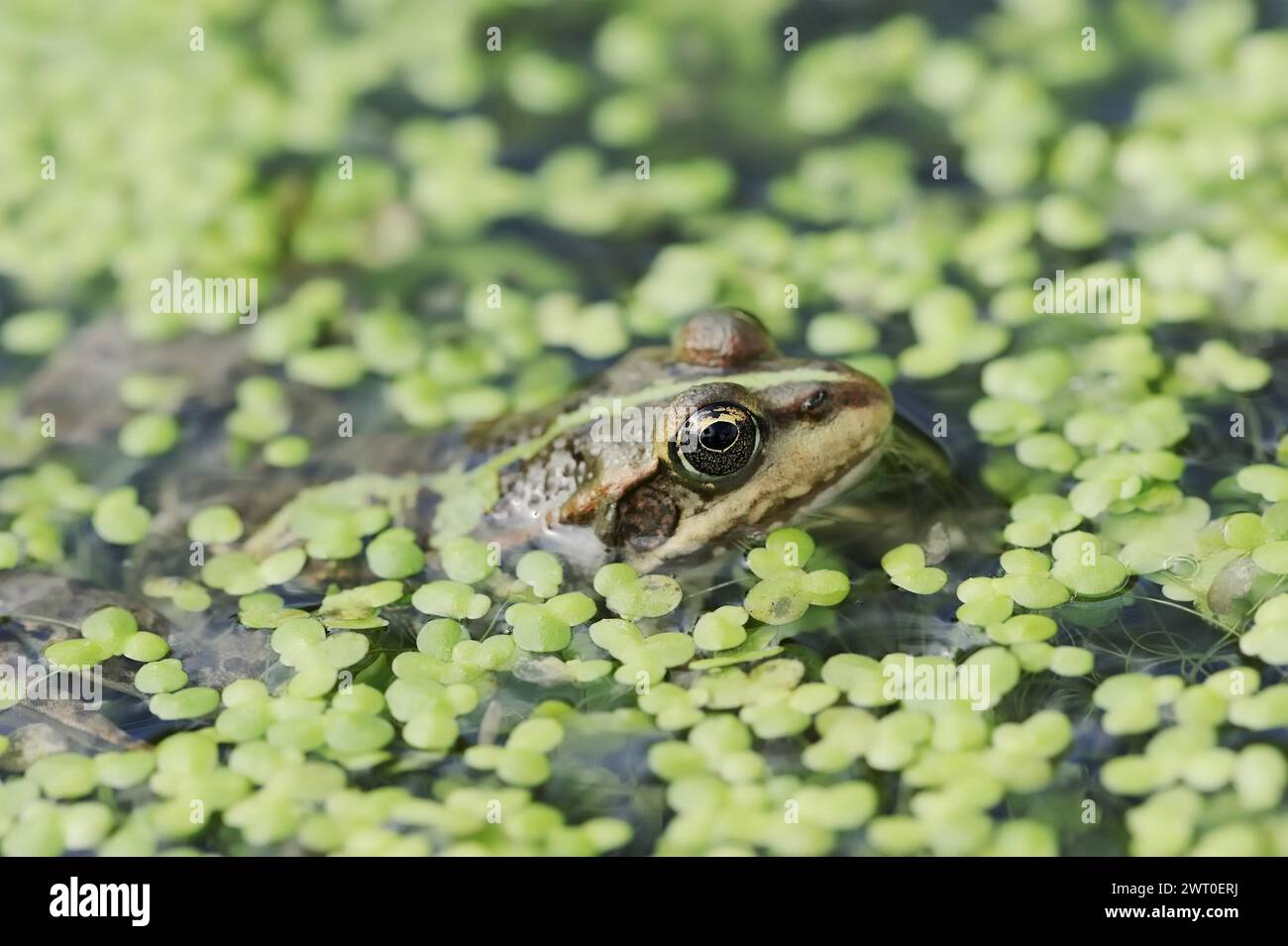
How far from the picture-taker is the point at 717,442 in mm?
4176

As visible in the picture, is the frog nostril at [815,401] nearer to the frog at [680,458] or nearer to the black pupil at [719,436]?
the frog at [680,458]

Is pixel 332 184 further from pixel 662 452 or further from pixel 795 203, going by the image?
pixel 662 452

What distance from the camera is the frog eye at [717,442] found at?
4.13 meters

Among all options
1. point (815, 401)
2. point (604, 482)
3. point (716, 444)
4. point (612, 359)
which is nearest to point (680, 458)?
point (716, 444)

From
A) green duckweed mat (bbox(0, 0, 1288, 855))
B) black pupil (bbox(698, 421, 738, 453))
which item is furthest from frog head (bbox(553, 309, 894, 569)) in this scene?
green duckweed mat (bbox(0, 0, 1288, 855))

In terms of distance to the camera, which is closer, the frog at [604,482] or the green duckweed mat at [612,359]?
the green duckweed mat at [612,359]


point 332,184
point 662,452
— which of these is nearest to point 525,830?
point 662,452

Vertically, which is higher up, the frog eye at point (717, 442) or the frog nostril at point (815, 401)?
the frog nostril at point (815, 401)

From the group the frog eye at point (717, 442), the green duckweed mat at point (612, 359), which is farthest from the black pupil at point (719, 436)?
the green duckweed mat at point (612, 359)

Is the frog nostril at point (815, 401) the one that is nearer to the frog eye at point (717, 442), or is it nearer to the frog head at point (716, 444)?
the frog head at point (716, 444)

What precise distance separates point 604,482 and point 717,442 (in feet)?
1.25

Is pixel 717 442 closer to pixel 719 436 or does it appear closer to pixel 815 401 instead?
pixel 719 436

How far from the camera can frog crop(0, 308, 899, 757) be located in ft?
13.9

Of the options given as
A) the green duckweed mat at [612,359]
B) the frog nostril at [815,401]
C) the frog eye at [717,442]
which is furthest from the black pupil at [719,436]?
the green duckweed mat at [612,359]
